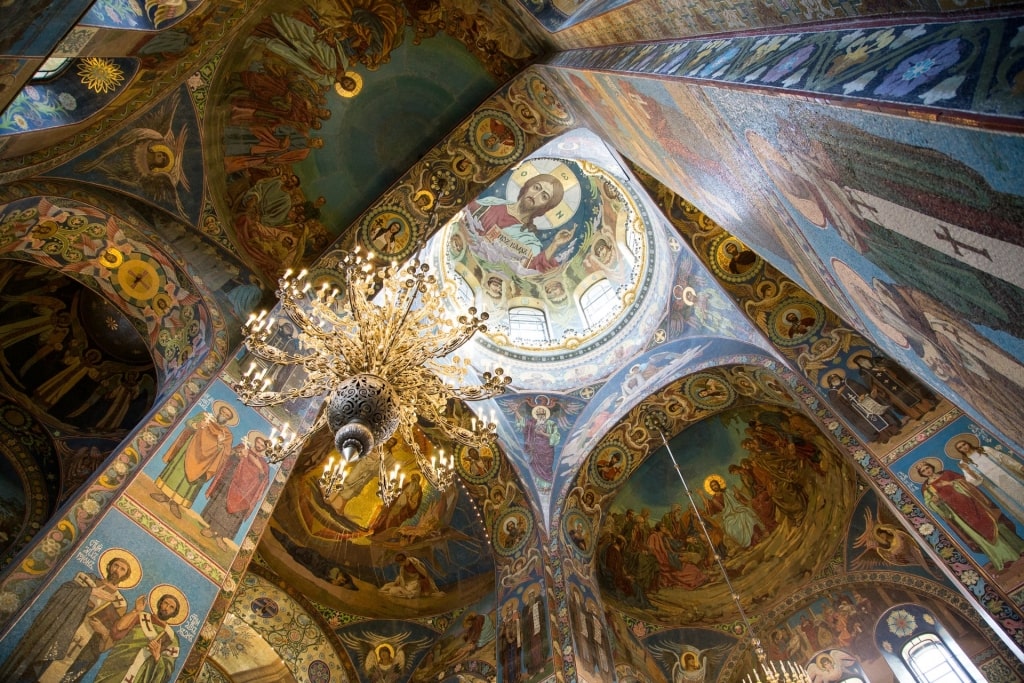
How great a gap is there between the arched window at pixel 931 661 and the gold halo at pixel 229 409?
9.64 meters

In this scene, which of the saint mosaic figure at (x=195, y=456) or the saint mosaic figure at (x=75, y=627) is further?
the saint mosaic figure at (x=195, y=456)

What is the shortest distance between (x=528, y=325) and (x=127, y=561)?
8575 mm

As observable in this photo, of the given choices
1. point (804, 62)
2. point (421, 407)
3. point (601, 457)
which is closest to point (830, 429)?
Result: point (601, 457)

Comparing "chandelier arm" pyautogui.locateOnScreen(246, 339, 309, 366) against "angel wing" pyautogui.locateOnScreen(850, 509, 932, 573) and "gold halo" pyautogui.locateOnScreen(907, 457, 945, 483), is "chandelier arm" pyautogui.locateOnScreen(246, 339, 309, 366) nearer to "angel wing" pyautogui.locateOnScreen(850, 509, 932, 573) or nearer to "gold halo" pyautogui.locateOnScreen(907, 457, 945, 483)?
"gold halo" pyautogui.locateOnScreen(907, 457, 945, 483)

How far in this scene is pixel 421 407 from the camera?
6.93 metres

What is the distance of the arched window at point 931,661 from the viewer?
8.02 metres

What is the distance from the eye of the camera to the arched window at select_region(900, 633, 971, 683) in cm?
802

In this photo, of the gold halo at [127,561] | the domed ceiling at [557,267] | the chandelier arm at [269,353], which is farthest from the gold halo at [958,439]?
the gold halo at [127,561]

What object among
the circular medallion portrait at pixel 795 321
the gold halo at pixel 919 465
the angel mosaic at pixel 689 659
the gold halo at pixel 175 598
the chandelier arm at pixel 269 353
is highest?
the circular medallion portrait at pixel 795 321

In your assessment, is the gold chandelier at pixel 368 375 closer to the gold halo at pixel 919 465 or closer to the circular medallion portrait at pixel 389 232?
the circular medallion portrait at pixel 389 232

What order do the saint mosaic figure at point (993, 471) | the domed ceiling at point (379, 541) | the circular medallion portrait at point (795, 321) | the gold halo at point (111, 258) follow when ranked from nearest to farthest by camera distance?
the saint mosaic figure at point (993, 471) < the gold halo at point (111, 258) < the circular medallion portrait at point (795, 321) < the domed ceiling at point (379, 541)

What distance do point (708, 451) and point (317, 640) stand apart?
25.0 ft

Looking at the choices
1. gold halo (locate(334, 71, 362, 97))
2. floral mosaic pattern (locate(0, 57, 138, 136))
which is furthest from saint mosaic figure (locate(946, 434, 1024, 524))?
floral mosaic pattern (locate(0, 57, 138, 136))

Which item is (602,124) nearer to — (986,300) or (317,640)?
(986,300)
